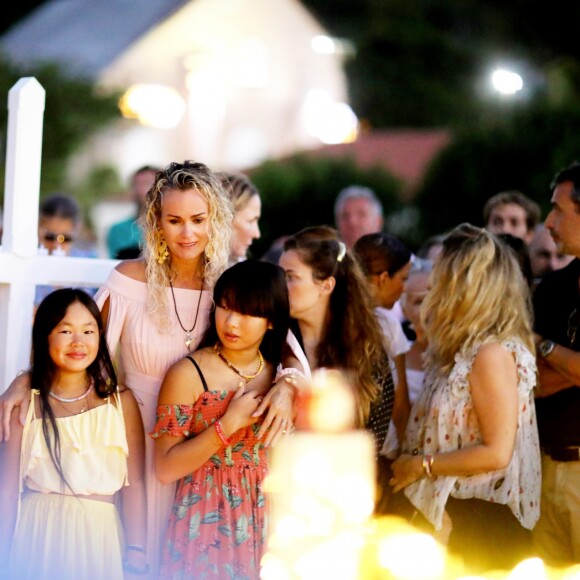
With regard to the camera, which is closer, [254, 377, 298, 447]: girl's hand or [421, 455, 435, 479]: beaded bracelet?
[254, 377, 298, 447]: girl's hand

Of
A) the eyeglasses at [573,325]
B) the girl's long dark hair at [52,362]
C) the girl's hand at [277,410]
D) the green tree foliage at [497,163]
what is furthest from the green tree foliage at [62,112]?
the girl's hand at [277,410]

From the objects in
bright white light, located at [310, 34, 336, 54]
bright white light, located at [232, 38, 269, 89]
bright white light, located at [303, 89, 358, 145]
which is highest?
bright white light, located at [310, 34, 336, 54]

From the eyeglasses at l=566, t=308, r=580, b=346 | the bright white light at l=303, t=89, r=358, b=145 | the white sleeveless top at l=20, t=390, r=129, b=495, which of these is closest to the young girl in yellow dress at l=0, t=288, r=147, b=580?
the white sleeveless top at l=20, t=390, r=129, b=495

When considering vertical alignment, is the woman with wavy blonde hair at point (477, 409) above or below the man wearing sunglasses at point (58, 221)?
below

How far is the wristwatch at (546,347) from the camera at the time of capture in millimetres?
3855

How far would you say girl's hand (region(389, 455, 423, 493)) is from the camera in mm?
3633

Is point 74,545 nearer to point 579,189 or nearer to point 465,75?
point 579,189

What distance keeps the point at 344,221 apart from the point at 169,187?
3.72 meters

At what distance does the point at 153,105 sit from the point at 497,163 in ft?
29.7

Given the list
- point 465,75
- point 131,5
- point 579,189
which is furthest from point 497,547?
point 465,75

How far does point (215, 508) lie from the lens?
3.14 m

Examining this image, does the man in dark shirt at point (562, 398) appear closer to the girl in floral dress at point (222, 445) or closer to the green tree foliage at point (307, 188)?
the girl in floral dress at point (222, 445)

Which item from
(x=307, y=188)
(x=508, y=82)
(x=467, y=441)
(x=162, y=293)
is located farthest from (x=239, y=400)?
(x=307, y=188)

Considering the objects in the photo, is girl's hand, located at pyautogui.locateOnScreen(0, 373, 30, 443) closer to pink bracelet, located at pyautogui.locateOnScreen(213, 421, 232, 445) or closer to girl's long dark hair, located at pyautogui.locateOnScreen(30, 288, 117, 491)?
girl's long dark hair, located at pyautogui.locateOnScreen(30, 288, 117, 491)
